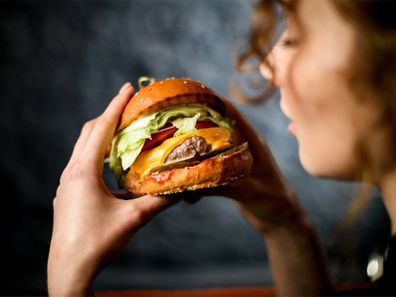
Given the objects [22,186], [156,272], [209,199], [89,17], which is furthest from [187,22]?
[156,272]

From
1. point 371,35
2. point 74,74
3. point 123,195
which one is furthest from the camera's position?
point 74,74

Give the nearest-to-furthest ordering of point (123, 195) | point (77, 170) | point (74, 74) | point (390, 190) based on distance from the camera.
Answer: point (390, 190) < point (77, 170) < point (123, 195) < point (74, 74)

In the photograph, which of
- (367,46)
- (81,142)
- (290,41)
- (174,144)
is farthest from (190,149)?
(367,46)

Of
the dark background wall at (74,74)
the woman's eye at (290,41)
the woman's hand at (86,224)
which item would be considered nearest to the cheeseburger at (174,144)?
the woman's hand at (86,224)

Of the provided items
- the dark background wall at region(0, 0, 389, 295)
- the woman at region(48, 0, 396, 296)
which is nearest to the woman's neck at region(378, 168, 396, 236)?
the woman at region(48, 0, 396, 296)

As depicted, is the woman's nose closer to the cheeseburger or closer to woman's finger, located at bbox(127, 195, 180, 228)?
the cheeseburger

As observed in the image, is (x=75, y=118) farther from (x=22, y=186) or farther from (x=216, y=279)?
(x=216, y=279)

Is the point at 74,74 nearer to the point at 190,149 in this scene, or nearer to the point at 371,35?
the point at 190,149
